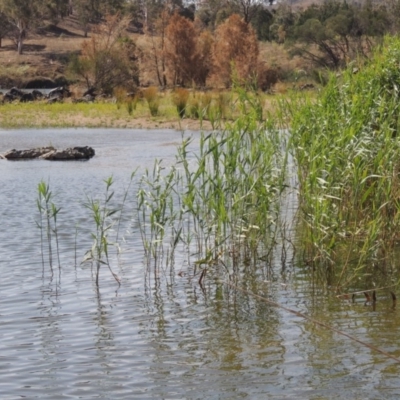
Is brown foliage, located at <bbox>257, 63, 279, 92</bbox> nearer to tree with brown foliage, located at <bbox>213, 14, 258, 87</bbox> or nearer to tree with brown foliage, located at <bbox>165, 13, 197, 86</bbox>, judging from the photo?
tree with brown foliage, located at <bbox>213, 14, 258, 87</bbox>

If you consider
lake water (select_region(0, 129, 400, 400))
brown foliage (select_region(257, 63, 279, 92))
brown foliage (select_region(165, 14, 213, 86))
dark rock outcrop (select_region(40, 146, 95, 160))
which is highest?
brown foliage (select_region(165, 14, 213, 86))

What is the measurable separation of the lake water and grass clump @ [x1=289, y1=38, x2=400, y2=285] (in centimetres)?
45

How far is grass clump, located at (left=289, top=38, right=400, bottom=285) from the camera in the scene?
7.28 metres

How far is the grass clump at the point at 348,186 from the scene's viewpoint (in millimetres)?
7281

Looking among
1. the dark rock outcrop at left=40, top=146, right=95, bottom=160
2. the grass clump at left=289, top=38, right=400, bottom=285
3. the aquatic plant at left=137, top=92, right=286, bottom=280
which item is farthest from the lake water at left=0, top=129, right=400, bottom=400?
the dark rock outcrop at left=40, top=146, right=95, bottom=160

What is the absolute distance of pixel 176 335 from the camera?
639cm

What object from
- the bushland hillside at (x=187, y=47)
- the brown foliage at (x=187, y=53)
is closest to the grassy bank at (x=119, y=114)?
the bushland hillside at (x=187, y=47)

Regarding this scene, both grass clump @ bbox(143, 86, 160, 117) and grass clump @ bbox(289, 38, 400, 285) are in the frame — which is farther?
grass clump @ bbox(143, 86, 160, 117)

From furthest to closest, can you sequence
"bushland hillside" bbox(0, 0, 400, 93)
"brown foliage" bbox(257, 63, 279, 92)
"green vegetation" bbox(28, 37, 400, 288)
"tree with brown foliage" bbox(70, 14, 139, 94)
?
"bushland hillside" bbox(0, 0, 400, 93), "tree with brown foliage" bbox(70, 14, 139, 94), "brown foliage" bbox(257, 63, 279, 92), "green vegetation" bbox(28, 37, 400, 288)

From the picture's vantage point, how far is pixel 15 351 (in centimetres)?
600

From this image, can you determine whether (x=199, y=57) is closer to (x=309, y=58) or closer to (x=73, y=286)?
(x=309, y=58)

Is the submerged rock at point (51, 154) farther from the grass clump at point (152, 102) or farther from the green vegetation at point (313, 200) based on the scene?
the green vegetation at point (313, 200)

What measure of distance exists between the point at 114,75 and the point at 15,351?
1381 inches

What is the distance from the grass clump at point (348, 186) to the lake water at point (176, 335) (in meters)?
0.45
